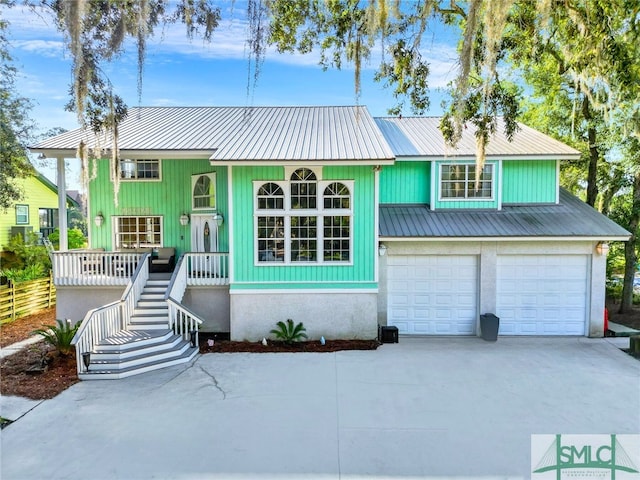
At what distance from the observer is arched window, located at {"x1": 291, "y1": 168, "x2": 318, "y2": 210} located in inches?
355

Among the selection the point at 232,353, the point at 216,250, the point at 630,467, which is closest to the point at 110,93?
the point at 216,250

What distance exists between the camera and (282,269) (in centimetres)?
912

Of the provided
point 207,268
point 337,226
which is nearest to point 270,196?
point 337,226

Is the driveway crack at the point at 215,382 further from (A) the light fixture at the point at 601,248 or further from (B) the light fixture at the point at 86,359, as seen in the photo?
(A) the light fixture at the point at 601,248

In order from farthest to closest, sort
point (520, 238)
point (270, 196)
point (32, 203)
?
point (32, 203)
point (520, 238)
point (270, 196)

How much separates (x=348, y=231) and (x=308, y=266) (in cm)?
131

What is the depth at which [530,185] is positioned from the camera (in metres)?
10.7

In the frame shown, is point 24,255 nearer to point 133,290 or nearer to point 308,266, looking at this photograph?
point 133,290

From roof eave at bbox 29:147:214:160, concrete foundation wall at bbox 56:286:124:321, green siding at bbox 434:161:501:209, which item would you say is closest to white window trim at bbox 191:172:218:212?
roof eave at bbox 29:147:214:160

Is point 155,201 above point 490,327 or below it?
above

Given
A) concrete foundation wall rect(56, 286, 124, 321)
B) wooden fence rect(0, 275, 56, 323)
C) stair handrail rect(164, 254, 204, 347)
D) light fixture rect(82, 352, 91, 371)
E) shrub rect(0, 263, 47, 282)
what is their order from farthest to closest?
shrub rect(0, 263, 47, 282) < wooden fence rect(0, 275, 56, 323) < concrete foundation wall rect(56, 286, 124, 321) < stair handrail rect(164, 254, 204, 347) < light fixture rect(82, 352, 91, 371)

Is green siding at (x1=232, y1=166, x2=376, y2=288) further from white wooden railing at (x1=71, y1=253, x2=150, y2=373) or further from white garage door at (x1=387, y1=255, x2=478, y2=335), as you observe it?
white wooden railing at (x1=71, y1=253, x2=150, y2=373)

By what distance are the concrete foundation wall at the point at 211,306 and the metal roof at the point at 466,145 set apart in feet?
20.5

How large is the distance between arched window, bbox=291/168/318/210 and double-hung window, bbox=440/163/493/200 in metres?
3.93
